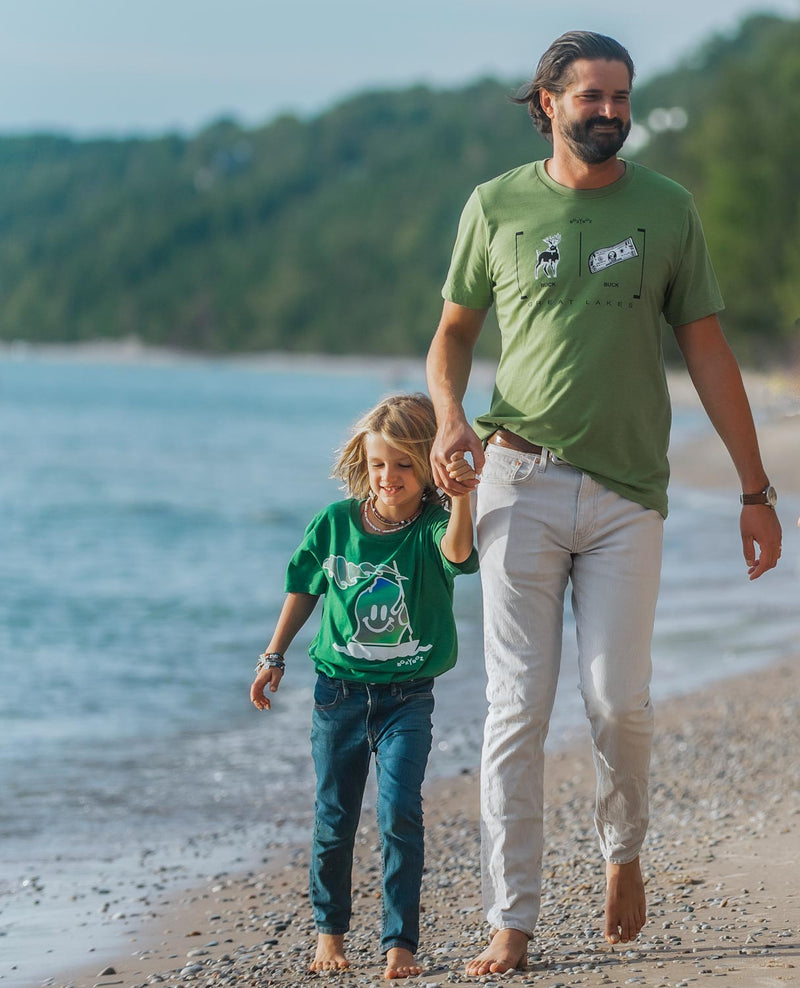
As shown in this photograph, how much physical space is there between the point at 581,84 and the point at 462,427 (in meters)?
0.83

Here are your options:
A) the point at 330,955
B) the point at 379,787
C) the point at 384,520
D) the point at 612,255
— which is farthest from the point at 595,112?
the point at 330,955

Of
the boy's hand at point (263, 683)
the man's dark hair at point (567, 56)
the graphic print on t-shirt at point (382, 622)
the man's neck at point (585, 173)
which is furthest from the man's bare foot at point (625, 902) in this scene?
the man's dark hair at point (567, 56)

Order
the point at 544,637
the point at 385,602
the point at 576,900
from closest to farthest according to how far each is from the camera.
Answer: the point at 544,637 → the point at 385,602 → the point at 576,900

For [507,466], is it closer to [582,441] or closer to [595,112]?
[582,441]

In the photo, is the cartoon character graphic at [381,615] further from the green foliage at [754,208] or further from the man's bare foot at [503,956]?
the green foliage at [754,208]

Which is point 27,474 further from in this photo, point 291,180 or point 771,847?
point 291,180

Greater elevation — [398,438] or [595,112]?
[595,112]

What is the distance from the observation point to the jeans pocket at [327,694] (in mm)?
3490

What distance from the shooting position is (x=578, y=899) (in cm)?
415

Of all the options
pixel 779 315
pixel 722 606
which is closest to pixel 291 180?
pixel 779 315

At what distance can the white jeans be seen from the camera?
3.17 m

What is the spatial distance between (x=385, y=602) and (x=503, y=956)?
89 centimetres

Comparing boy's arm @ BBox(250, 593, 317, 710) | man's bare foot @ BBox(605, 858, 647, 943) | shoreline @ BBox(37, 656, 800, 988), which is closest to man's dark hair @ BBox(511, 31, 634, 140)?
boy's arm @ BBox(250, 593, 317, 710)

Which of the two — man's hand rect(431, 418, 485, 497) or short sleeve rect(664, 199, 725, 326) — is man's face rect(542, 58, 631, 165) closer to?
short sleeve rect(664, 199, 725, 326)
